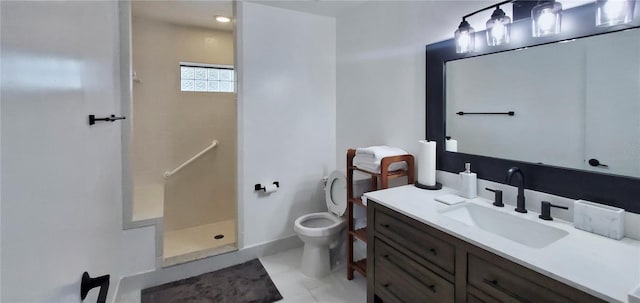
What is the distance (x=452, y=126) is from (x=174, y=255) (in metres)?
2.49

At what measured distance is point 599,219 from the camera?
1.14 metres

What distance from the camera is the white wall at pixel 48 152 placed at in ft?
1.55

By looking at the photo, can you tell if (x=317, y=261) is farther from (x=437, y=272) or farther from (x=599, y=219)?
(x=599, y=219)

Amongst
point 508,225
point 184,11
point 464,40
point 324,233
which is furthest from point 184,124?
point 508,225

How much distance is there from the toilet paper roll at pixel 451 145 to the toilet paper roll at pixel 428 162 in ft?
0.37

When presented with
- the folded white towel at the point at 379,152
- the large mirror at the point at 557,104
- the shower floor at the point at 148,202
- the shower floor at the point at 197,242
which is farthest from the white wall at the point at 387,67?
the shower floor at the point at 148,202

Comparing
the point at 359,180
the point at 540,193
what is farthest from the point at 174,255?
the point at 540,193

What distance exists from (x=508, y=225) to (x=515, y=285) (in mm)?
461

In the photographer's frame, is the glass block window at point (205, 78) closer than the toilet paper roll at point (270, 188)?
No

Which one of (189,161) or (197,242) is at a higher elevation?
(189,161)

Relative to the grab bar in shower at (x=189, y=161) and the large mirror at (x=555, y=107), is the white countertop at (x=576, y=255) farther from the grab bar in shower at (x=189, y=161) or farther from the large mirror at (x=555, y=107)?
the grab bar in shower at (x=189, y=161)

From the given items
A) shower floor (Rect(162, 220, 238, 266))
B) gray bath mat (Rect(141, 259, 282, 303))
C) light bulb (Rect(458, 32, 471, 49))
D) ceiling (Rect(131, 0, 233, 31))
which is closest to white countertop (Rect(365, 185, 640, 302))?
light bulb (Rect(458, 32, 471, 49))

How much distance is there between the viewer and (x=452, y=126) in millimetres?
1812

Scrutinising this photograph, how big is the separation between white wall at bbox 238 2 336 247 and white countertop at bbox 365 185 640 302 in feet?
5.06
